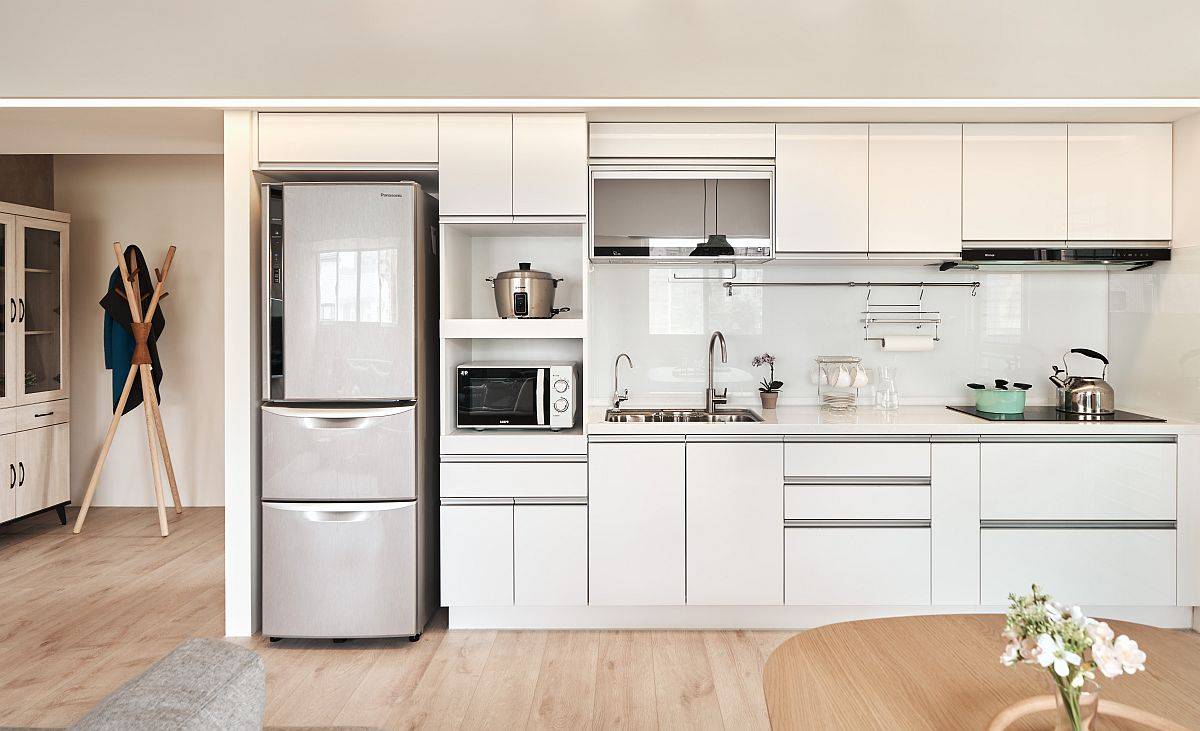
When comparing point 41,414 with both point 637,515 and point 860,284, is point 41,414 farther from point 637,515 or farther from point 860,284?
point 860,284

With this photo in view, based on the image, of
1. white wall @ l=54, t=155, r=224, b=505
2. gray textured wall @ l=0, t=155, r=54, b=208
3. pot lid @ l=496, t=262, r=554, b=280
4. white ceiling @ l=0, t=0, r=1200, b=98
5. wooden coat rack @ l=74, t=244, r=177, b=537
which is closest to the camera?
white ceiling @ l=0, t=0, r=1200, b=98

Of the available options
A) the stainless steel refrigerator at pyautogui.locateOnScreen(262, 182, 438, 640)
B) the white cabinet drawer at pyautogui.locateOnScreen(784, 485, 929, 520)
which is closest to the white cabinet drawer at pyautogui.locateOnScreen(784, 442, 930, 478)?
the white cabinet drawer at pyautogui.locateOnScreen(784, 485, 929, 520)

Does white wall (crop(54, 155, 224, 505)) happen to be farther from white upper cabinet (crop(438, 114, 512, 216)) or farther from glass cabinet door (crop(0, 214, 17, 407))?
white upper cabinet (crop(438, 114, 512, 216))

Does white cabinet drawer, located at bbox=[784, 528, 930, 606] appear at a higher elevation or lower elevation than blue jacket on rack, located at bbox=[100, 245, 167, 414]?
lower

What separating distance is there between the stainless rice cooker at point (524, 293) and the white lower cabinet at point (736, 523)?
91cm

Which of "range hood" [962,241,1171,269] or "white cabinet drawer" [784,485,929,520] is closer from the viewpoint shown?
"white cabinet drawer" [784,485,929,520]

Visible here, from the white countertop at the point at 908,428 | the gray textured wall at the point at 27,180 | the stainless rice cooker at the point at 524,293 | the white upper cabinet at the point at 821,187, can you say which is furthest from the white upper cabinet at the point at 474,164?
the gray textured wall at the point at 27,180

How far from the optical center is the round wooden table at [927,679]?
1.42 meters

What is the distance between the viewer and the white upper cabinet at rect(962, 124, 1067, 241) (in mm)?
3547

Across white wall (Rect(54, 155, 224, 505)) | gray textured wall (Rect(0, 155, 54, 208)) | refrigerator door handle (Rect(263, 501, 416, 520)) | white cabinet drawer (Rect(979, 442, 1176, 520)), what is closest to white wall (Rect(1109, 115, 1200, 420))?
white cabinet drawer (Rect(979, 442, 1176, 520))

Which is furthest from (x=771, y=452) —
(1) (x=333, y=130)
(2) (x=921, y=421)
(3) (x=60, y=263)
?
(3) (x=60, y=263)

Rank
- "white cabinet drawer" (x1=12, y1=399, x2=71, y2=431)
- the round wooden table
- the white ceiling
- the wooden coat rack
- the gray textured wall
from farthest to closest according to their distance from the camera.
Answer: the gray textured wall
the wooden coat rack
"white cabinet drawer" (x1=12, y1=399, x2=71, y2=431)
the white ceiling
the round wooden table

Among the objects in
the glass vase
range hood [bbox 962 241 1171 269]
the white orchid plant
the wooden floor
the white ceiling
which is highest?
the white ceiling

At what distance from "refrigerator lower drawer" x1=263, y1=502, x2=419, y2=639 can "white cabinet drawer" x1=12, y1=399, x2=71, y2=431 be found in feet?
8.83
